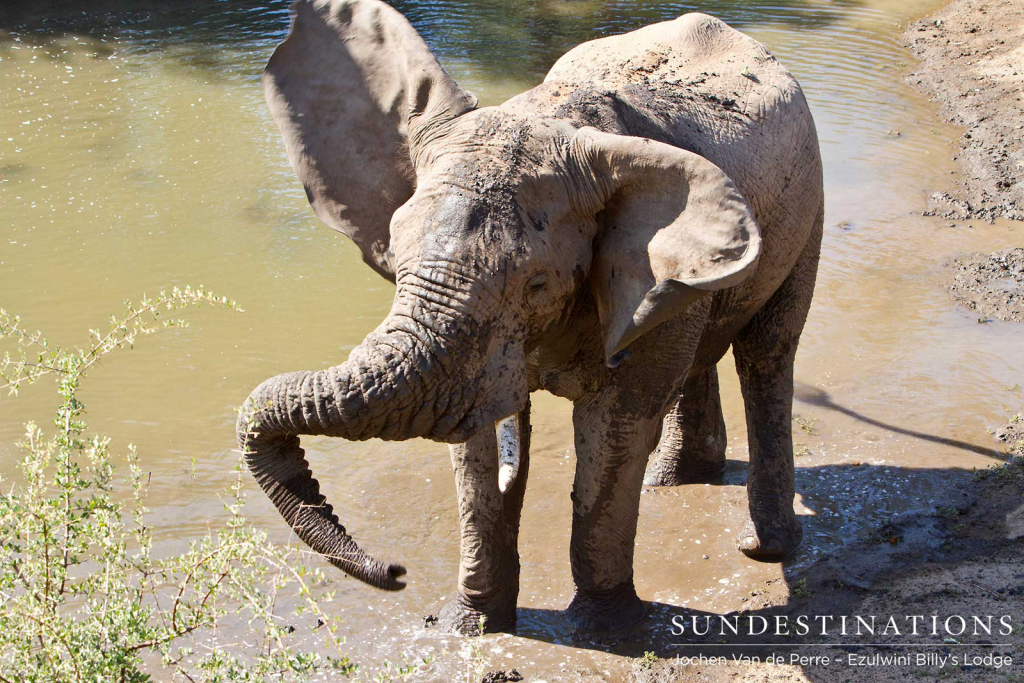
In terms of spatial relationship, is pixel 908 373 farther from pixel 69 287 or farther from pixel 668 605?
pixel 69 287

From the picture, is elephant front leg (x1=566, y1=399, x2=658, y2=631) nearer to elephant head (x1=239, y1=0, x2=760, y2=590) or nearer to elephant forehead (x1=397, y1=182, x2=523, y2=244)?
elephant head (x1=239, y1=0, x2=760, y2=590)

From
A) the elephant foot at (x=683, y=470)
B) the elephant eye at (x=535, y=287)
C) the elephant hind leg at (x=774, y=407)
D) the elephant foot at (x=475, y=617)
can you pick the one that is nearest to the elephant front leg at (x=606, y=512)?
the elephant foot at (x=475, y=617)

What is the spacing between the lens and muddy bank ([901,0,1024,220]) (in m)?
11.6

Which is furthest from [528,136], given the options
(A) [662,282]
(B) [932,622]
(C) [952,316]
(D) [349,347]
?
(C) [952,316]

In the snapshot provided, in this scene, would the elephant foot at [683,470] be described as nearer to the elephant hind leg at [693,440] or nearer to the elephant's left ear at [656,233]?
the elephant hind leg at [693,440]

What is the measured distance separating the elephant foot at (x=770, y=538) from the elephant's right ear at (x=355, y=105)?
2583 mm

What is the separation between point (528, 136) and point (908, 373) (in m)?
4.97

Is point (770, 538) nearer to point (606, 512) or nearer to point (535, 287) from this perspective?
point (606, 512)

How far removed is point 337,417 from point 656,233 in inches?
55.4

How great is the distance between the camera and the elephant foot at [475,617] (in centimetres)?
537

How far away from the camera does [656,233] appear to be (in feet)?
13.9

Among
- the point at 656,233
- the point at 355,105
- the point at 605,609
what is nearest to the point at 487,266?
the point at 656,233

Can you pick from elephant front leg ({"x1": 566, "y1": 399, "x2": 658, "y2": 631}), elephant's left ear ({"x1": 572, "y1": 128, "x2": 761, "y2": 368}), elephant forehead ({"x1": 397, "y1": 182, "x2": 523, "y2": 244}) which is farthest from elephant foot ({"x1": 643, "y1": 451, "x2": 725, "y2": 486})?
elephant forehead ({"x1": 397, "y1": 182, "x2": 523, "y2": 244})

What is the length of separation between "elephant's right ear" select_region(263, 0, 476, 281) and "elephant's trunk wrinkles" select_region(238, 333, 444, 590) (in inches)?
40.7
